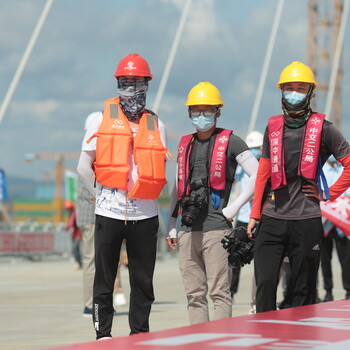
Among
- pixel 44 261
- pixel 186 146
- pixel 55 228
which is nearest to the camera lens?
pixel 186 146

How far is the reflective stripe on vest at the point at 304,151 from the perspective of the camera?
7.12m

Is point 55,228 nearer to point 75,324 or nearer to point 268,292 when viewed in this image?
point 75,324

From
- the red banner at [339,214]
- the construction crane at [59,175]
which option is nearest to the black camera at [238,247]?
the red banner at [339,214]

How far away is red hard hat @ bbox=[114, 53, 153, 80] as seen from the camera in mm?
7305

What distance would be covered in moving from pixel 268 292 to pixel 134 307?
0.88 meters

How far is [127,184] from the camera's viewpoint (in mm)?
7109

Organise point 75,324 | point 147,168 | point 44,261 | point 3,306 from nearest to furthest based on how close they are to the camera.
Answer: point 147,168
point 75,324
point 3,306
point 44,261

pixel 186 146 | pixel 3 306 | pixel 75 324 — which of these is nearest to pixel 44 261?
pixel 3 306

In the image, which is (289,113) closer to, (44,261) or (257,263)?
(257,263)

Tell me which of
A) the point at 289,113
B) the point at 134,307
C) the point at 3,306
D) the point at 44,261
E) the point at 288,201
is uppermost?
the point at 289,113

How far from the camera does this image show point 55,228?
3547 cm

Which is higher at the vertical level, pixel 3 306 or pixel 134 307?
pixel 134 307

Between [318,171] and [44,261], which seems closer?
[318,171]

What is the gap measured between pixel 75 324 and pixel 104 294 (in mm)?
3168
